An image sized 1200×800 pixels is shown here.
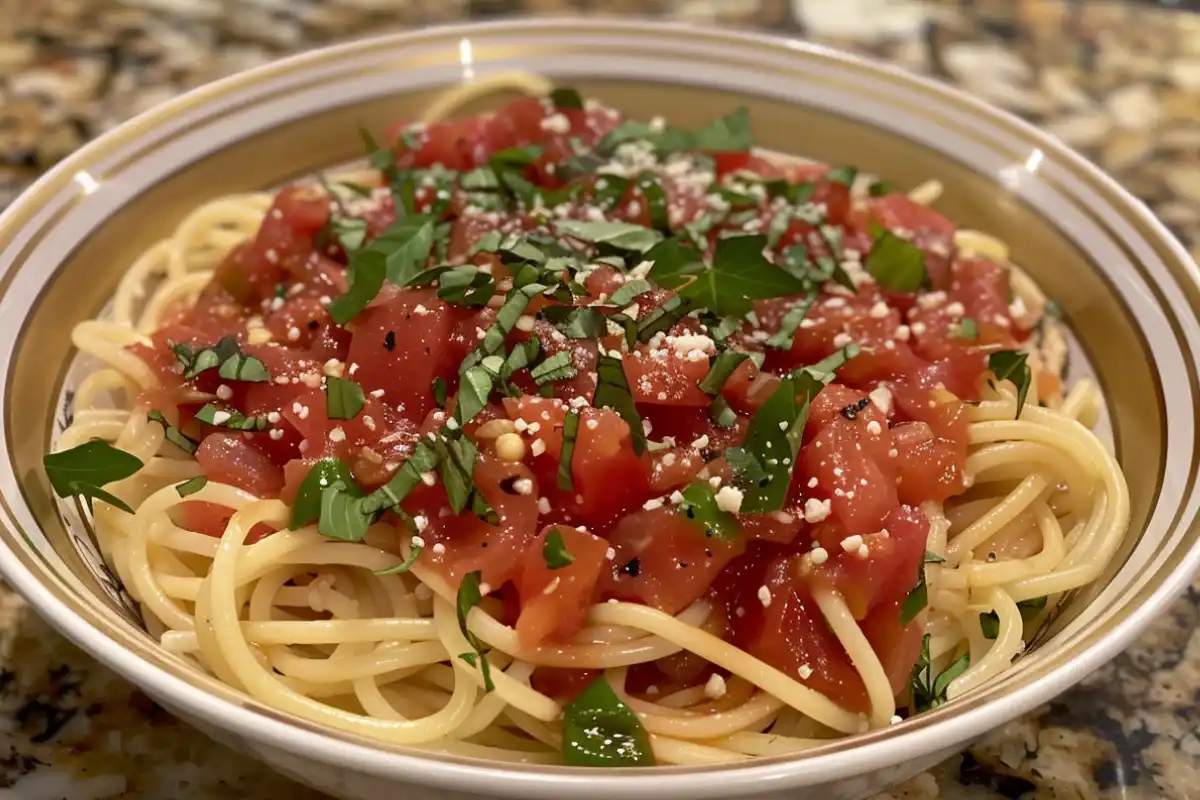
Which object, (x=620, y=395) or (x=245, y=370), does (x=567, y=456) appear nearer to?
(x=620, y=395)

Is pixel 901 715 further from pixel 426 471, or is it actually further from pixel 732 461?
pixel 426 471

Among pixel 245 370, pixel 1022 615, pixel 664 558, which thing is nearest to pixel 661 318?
pixel 664 558

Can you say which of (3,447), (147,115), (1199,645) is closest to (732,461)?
(1199,645)

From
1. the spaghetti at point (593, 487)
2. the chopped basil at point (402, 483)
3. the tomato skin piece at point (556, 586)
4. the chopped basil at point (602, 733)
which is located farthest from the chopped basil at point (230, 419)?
the chopped basil at point (602, 733)

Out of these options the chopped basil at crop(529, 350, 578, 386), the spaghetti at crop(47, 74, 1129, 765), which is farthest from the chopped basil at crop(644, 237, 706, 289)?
the chopped basil at crop(529, 350, 578, 386)

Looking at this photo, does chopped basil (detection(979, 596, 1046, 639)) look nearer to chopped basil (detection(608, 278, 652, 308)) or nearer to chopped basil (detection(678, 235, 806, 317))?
chopped basil (detection(678, 235, 806, 317))

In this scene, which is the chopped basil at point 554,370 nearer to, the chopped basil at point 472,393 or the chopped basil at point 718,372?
the chopped basil at point 472,393
